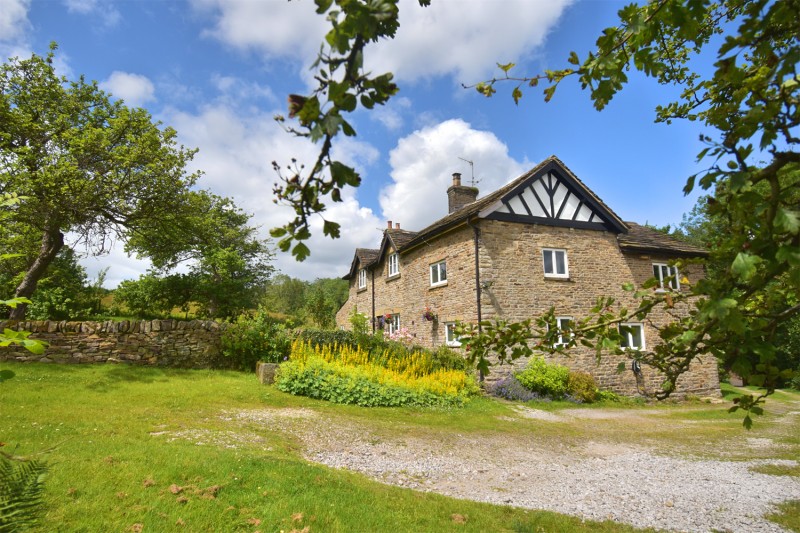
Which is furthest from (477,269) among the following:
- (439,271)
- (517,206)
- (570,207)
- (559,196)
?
(570,207)

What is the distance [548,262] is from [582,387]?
181 inches

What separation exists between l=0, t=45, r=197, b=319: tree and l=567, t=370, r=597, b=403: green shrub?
15.5 meters

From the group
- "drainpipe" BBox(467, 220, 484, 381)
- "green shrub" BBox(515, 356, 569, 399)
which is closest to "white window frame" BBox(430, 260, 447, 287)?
"drainpipe" BBox(467, 220, 484, 381)

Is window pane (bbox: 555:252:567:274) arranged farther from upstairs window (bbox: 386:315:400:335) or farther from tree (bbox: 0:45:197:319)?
tree (bbox: 0:45:197:319)

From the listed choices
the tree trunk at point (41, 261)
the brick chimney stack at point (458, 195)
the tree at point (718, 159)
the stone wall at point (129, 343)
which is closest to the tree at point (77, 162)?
the tree trunk at point (41, 261)

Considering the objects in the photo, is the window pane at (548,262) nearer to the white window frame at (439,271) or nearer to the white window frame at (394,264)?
the white window frame at (439,271)

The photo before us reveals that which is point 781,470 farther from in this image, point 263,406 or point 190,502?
point 263,406

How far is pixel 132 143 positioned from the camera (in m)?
15.1

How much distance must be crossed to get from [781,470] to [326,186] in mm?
10053

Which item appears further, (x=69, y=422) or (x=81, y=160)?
(x=81, y=160)

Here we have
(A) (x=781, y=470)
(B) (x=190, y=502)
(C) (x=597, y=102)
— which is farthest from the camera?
(A) (x=781, y=470)

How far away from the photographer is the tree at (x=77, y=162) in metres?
13.0

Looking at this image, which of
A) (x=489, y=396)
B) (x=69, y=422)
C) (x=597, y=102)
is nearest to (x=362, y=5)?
(x=597, y=102)

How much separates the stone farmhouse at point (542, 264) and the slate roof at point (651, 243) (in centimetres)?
6
